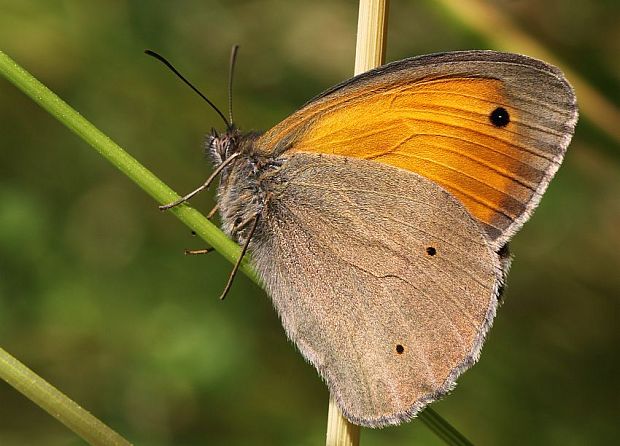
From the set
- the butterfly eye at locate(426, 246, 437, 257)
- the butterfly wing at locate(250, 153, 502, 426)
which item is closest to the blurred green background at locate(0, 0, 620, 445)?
the butterfly wing at locate(250, 153, 502, 426)

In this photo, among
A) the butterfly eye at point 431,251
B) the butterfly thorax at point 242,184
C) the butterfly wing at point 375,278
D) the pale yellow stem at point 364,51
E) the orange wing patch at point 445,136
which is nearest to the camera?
the pale yellow stem at point 364,51

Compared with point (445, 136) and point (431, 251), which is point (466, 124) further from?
point (431, 251)

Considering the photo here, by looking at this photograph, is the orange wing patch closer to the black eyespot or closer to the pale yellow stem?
the black eyespot

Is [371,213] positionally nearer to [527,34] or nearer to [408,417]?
[408,417]

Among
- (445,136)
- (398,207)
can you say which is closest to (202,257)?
(398,207)

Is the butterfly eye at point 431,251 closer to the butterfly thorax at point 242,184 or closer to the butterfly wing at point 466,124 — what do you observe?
the butterfly wing at point 466,124

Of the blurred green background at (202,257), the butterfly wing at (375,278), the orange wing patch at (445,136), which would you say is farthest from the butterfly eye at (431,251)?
the blurred green background at (202,257)

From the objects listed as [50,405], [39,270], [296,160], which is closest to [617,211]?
[296,160]
